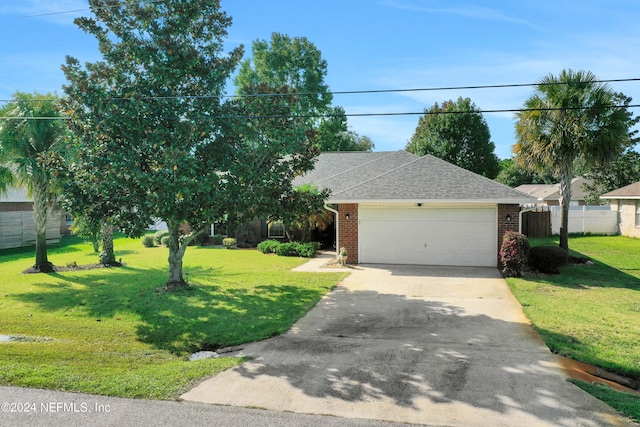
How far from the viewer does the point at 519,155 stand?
18.3 meters

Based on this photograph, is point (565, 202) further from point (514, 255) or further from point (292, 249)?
point (292, 249)

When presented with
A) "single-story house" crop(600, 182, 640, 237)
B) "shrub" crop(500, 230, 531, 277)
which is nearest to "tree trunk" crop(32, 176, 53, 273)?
"shrub" crop(500, 230, 531, 277)

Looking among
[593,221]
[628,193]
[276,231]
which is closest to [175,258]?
[276,231]

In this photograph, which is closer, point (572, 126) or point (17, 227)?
point (572, 126)

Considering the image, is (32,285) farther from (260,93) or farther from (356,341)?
(356,341)

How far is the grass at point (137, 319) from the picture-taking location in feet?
20.9

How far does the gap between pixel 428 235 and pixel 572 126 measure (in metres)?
6.84

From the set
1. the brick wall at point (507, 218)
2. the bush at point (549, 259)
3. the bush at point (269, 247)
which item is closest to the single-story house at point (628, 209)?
the bush at point (549, 259)

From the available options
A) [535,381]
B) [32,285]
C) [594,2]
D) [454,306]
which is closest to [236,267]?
[32,285]

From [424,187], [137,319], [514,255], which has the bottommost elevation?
[137,319]

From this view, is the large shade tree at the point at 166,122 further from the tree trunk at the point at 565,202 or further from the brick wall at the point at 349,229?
the tree trunk at the point at 565,202

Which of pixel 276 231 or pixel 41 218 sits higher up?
pixel 41 218

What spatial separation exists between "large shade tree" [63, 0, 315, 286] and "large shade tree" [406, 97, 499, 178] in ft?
89.4

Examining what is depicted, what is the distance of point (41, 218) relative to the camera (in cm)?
1630
